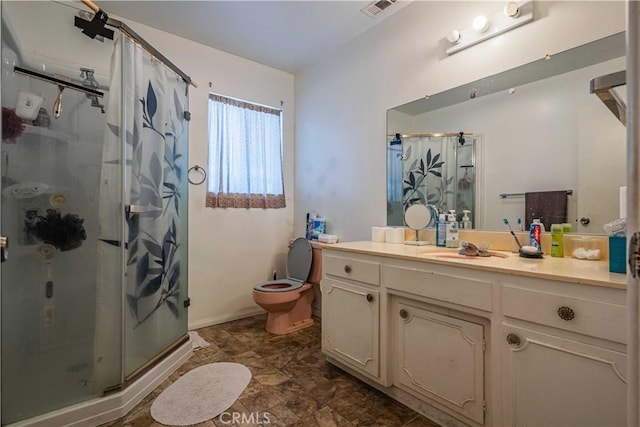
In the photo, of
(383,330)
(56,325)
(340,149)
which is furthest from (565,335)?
(56,325)

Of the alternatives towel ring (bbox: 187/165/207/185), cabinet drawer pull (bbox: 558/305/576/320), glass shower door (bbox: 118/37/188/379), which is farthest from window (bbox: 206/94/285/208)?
cabinet drawer pull (bbox: 558/305/576/320)

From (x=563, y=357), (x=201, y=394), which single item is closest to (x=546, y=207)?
(x=563, y=357)

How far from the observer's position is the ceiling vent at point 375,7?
213cm

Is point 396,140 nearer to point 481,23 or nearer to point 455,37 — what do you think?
point 455,37

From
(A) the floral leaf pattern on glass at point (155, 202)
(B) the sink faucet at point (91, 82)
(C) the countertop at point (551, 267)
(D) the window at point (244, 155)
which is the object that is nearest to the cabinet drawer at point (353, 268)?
(C) the countertop at point (551, 267)

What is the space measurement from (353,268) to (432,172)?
894mm

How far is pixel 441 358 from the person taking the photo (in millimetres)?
1395

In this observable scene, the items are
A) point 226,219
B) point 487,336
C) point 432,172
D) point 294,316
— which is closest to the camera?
point 487,336

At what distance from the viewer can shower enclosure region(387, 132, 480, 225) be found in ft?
6.15

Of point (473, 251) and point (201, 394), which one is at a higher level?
point (473, 251)

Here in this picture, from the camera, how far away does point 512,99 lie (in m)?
1.69

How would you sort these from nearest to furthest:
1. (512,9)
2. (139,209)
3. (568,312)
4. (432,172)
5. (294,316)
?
(568,312) < (512,9) < (139,209) < (432,172) < (294,316)

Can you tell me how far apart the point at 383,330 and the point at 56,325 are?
171cm

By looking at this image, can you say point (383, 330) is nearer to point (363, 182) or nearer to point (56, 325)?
point (363, 182)
